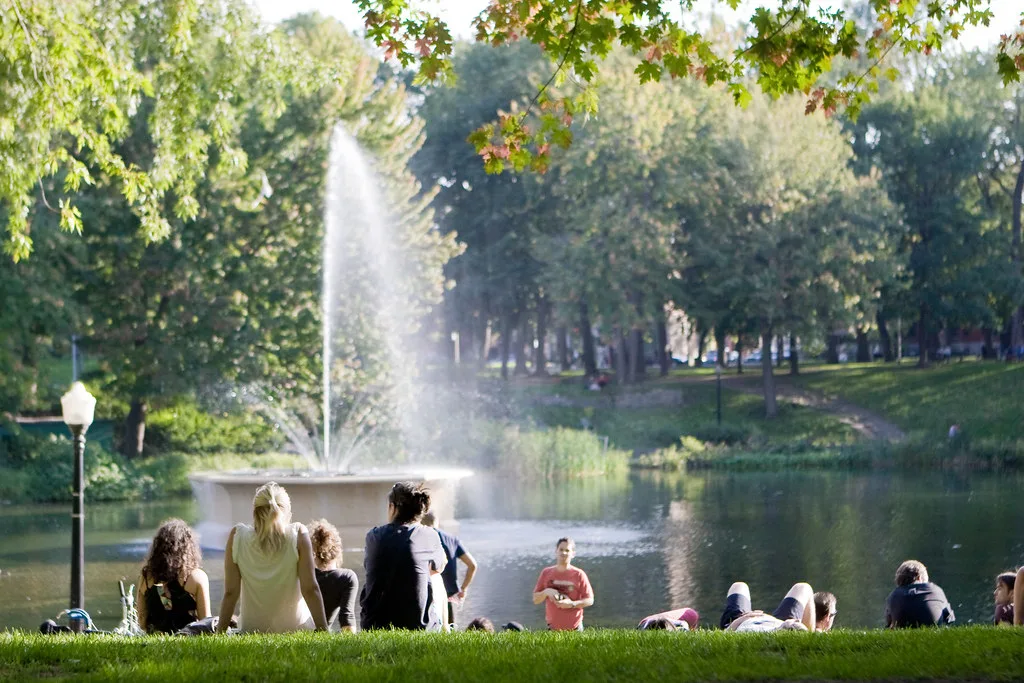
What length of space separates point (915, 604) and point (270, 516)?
5.24m

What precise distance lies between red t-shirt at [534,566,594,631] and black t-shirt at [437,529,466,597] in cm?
141

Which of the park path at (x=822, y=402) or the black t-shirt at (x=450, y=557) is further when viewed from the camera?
the park path at (x=822, y=402)

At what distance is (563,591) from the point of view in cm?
1184

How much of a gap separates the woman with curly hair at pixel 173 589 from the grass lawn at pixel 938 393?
3627 centimetres

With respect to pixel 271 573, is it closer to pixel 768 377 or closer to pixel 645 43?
pixel 645 43

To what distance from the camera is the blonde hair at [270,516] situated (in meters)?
7.89

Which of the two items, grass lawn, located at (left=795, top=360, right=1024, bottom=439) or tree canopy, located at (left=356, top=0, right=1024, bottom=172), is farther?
grass lawn, located at (left=795, top=360, right=1024, bottom=439)

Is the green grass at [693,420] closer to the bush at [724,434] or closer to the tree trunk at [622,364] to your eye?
the bush at [724,434]

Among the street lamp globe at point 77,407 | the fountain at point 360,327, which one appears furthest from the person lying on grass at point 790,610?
the fountain at point 360,327

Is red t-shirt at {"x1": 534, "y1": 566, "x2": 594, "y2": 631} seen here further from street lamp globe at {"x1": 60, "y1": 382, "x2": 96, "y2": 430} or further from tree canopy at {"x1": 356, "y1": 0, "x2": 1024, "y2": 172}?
street lamp globe at {"x1": 60, "y1": 382, "x2": 96, "y2": 430}

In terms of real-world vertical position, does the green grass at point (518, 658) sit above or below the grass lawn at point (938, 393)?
below

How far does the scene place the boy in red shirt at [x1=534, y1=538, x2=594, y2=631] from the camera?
11.8 meters

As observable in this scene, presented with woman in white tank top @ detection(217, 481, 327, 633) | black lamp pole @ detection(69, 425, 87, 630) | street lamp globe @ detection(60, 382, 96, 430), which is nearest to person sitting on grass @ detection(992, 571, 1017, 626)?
woman in white tank top @ detection(217, 481, 327, 633)

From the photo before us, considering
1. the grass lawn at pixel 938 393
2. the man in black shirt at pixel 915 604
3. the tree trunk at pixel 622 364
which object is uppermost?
the tree trunk at pixel 622 364
